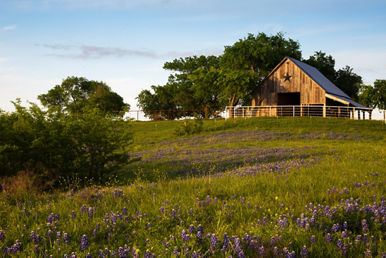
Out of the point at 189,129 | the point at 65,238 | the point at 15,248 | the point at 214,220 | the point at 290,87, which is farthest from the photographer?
the point at 290,87

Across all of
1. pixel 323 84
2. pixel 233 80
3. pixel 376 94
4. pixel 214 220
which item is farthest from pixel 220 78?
pixel 214 220

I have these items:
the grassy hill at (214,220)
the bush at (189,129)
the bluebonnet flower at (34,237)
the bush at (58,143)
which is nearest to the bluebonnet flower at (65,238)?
the grassy hill at (214,220)

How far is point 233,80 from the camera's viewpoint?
4359 centimetres

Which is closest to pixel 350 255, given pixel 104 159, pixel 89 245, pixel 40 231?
pixel 89 245

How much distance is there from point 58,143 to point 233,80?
35539mm

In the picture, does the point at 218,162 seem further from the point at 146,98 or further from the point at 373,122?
the point at 146,98

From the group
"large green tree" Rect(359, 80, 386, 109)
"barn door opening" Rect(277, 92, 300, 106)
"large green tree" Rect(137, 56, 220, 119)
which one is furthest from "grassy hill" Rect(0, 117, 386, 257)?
"large green tree" Rect(359, 80, 386, 109)

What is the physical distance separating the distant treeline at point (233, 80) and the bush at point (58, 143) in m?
33.8

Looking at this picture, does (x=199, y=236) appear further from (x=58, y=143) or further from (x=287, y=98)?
(x=287, y=98)

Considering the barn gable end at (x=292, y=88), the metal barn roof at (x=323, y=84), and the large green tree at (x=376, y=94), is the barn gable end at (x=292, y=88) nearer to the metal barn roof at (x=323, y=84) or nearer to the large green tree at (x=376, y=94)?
the metal barn roof at (x=323, y=84)

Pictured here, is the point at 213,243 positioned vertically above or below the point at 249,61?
below

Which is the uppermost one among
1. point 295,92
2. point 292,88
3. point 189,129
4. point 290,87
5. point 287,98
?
point 290,87

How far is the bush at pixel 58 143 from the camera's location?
9750 mm

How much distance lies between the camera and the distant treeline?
45.8 metres
